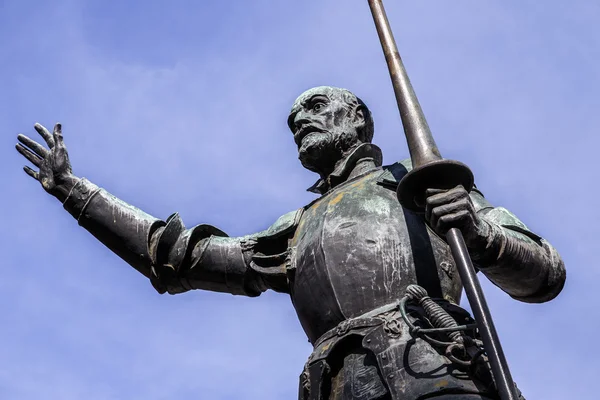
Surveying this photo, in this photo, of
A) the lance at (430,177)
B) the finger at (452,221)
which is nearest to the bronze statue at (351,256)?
the finger at (452,221)

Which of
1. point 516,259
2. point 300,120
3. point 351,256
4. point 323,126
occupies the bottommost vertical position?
point 516,259

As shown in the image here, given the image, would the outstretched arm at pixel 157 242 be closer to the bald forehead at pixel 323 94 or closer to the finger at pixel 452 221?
the bald forehead at pixel 323 94

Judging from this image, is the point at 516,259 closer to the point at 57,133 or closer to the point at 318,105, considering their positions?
the point at 318,105

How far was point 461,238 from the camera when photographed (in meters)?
7.29

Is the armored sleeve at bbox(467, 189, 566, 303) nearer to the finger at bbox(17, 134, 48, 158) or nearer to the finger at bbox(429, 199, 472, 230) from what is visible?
the finger at bbox(429, 199, 472, 230)

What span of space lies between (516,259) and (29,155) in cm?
403

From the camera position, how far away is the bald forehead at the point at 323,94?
942 centimetres

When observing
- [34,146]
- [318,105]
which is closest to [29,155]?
[34,146]

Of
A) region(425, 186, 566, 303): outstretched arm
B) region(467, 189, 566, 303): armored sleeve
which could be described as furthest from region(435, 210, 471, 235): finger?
region(467, 189, 566, 303): armored sleeve

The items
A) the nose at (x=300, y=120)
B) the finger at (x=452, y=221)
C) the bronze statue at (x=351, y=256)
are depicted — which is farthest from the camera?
the nose at (x=300, y=120)

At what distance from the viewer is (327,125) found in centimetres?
923

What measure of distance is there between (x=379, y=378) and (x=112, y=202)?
2.76 m

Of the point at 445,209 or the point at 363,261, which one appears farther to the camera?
the point at 363,261

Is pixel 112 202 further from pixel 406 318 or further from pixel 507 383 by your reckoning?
pixel 507 383
